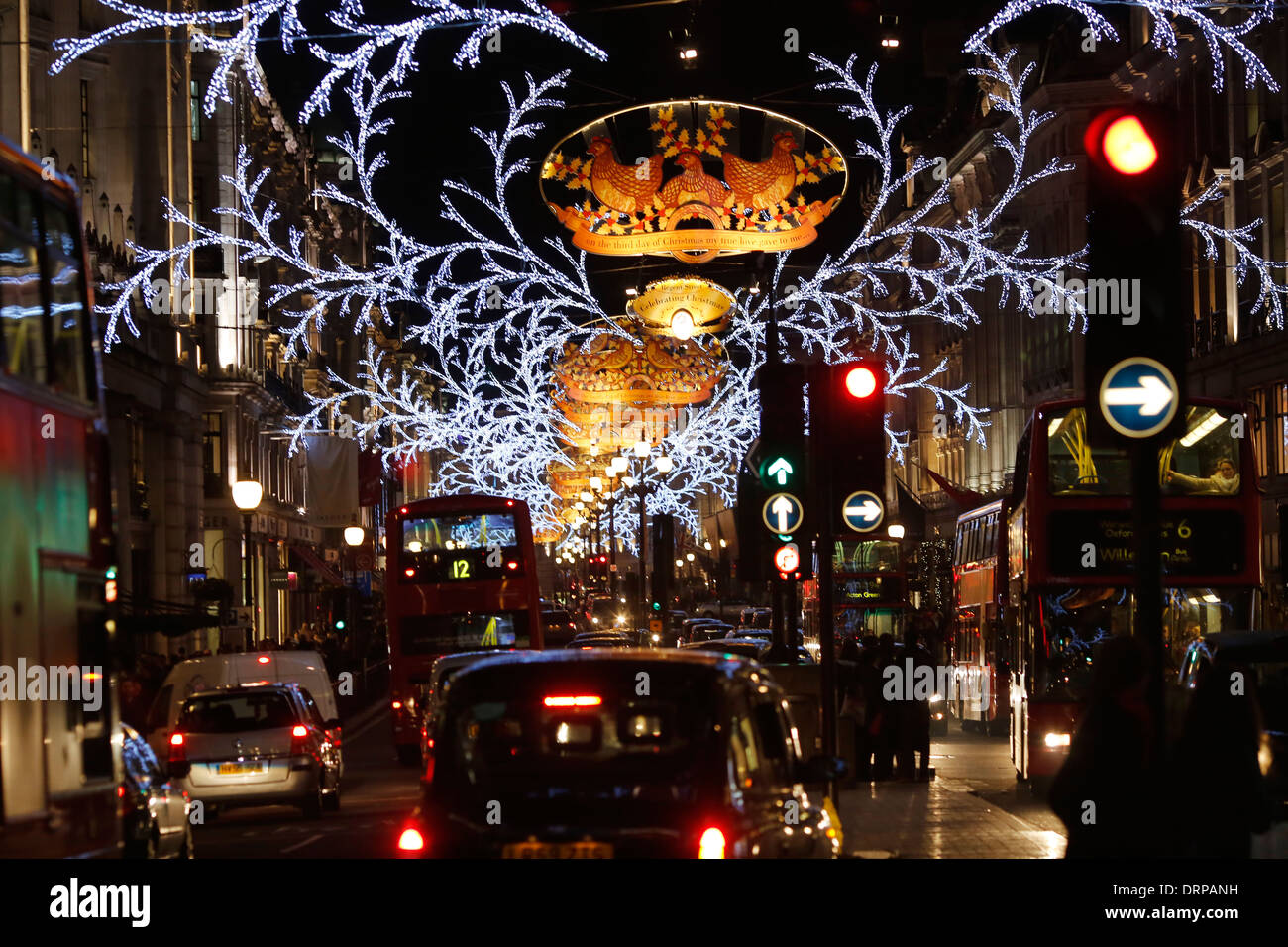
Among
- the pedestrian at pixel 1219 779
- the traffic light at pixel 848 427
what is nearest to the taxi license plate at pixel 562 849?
the pedestrian at pixel 1219 779

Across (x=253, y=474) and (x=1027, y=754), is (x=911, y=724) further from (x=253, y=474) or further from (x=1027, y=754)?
(x=253, y=474)

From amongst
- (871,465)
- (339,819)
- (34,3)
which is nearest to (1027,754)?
(871,465)

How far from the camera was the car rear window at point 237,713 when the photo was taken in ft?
67.2

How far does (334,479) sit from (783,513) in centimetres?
2847

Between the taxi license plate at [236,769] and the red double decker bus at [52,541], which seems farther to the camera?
the taxi license plate at [236,769]

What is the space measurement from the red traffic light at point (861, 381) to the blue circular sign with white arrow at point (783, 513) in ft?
5.65

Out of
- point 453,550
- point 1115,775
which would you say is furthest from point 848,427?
point 453,550

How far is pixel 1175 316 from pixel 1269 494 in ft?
116

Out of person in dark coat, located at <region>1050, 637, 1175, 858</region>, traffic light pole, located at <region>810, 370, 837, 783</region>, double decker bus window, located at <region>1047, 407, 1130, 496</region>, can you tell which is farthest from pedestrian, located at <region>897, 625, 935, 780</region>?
person in dark coat, located at <region>1050, 637, 1175, 858</region>

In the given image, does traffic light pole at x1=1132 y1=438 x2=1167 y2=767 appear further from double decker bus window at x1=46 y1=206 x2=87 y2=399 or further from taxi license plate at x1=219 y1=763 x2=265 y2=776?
taxi license plate at x1=219 y1=763 x2=265 y2=776

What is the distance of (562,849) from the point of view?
24.9 ft

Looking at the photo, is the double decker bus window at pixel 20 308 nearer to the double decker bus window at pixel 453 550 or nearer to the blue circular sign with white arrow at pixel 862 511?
the blue circular sign with white arrow at pixel 862 511

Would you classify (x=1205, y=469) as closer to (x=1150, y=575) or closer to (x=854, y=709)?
(x=854, y=709)

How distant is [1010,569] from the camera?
75.3ft
